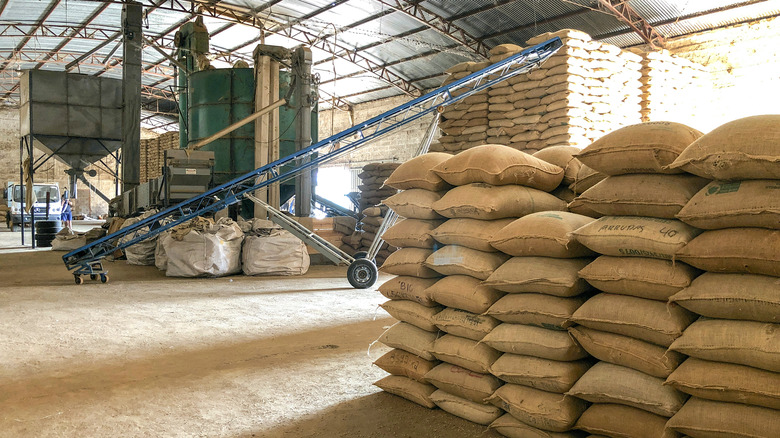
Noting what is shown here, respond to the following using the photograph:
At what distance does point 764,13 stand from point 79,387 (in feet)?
45.0

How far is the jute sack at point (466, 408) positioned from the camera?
283cm

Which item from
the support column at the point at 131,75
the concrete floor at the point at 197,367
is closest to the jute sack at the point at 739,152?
the concrete floor at the point at 197,367

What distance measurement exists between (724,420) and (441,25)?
15.4m

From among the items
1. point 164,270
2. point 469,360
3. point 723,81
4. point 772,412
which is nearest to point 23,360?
point 469,360

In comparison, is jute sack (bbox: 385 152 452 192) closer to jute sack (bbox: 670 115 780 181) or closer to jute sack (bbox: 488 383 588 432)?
jute sack (bbox: 488 383 588 432)

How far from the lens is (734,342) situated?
2053 millimetres

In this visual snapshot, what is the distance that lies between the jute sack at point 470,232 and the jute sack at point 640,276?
1.97 ft

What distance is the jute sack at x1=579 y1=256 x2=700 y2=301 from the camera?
230 cm

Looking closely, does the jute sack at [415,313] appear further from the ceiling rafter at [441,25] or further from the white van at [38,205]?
the white van at [38,205]

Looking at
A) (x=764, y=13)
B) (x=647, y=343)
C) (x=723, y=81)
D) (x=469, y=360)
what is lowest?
(x=469, y=360)

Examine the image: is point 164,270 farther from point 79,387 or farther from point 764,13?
point 764,13

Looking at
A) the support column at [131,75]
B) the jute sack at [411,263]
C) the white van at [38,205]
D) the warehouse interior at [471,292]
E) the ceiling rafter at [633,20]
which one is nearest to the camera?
the warehouse interior at [471,292]

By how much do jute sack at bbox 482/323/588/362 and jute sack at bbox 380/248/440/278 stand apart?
66cm

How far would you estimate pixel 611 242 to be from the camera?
8.16ft
